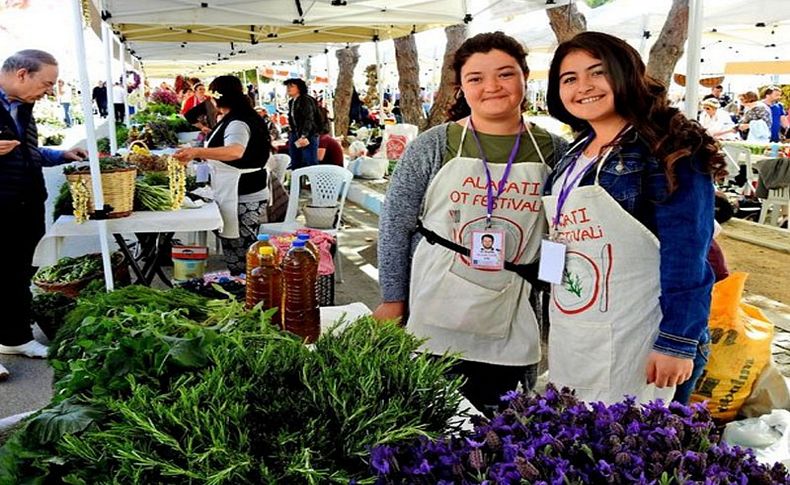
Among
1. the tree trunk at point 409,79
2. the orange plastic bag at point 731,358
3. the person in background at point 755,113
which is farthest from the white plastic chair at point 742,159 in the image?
the orange plastic bag at point 731,358

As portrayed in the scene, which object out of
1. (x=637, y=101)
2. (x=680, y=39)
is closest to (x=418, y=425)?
(x=637, y=101)

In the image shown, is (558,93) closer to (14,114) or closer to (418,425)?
(418,425)

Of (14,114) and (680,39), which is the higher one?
(680,39)

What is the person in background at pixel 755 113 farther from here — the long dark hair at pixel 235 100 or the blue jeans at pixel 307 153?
the long dark hair at pixel 235 100

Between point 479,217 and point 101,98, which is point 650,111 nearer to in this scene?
point 479,217

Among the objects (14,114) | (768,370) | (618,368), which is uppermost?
(14,114)

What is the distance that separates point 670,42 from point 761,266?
306 cm

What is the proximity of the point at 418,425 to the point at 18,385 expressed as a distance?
3.52 m

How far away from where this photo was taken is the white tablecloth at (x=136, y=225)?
3.84 metres

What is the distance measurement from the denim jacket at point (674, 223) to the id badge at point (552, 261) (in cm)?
22

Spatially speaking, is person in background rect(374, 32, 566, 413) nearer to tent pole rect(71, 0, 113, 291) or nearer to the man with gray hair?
tent pole rect(71, 0, 113, 291)

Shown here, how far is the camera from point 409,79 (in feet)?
38.9

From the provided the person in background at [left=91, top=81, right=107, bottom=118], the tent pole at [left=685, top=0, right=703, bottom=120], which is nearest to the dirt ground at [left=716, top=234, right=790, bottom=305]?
the tent pole at [left=685, top=0, right=703, bottom=120]

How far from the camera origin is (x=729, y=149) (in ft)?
30.8
